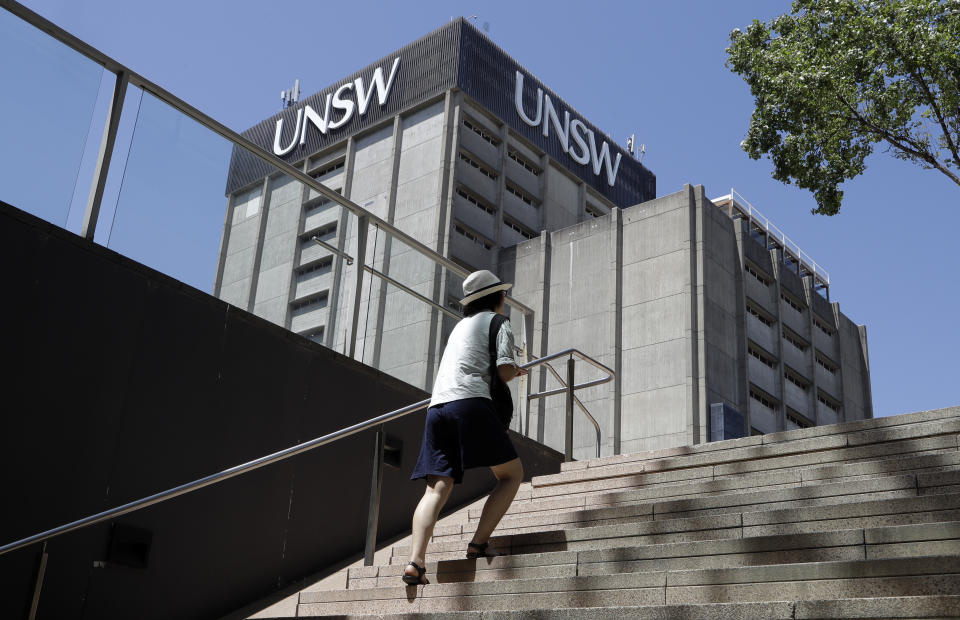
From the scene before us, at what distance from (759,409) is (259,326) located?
36.8 m

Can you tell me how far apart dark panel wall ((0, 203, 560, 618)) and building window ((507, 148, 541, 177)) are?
40.1 meters

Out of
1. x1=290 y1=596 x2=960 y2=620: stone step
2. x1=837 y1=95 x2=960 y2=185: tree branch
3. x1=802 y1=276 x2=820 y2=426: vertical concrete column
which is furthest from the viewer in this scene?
x1=802 y1=276 x2=820 y2=426: vertical concrete column

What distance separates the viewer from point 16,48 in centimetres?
593

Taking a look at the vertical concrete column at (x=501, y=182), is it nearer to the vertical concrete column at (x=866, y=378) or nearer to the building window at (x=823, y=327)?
the building window at (x=823, y=327)

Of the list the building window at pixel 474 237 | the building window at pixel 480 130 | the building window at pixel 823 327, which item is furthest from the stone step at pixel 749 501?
the building window at pixel 823 327

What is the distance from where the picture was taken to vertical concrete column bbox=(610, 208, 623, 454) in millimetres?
37028

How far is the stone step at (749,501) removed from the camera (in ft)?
15.5

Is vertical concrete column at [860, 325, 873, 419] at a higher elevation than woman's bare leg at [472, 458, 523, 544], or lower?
higher

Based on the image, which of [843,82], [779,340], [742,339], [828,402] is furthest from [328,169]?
[843,82]

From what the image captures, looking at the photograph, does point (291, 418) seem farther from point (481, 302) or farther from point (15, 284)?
point (481, 302)

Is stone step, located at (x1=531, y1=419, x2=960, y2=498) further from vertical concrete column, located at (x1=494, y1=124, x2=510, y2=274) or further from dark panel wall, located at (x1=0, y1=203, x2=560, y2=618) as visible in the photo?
vertical concrete column, located at (x1=494, y1=124, x2=510, y2=274)

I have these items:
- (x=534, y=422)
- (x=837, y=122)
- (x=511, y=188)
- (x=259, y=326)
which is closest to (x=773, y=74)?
(x=837, y=122)

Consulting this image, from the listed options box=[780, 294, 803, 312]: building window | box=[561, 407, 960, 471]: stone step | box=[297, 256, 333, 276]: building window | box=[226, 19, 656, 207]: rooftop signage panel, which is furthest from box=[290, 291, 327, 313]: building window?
box=[780, 294, 803, 312]: building window

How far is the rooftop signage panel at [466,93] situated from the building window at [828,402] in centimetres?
1442
